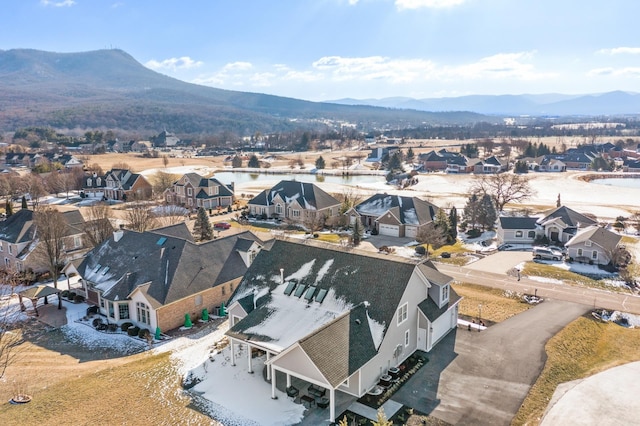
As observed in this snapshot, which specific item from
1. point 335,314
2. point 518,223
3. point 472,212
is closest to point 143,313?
point 335,314

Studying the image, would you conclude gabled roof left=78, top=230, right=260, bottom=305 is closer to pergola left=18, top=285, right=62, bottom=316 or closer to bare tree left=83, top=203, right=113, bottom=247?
pergola left=18, top=285, right=62, bottom=316

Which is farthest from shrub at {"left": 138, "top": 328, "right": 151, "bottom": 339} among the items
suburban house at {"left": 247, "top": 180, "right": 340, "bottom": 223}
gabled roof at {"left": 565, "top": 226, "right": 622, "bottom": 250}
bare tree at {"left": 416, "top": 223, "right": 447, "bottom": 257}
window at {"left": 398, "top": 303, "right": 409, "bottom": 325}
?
gabled roof at {"left": 565, "top": 226, "right": 622, "bottom": 250}

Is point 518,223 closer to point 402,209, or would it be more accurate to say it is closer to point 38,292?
point 402,209

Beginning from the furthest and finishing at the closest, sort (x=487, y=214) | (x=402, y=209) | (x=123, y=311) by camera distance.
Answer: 1. (x=487, y=214)
2. (x=402, y=209)
3. (x=123, y=311)

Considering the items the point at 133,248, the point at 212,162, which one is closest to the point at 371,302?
the point at 133,248

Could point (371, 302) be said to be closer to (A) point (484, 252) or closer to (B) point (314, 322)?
(B) point (314, 322)

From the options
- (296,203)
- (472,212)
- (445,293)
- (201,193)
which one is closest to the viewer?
(445,293)
